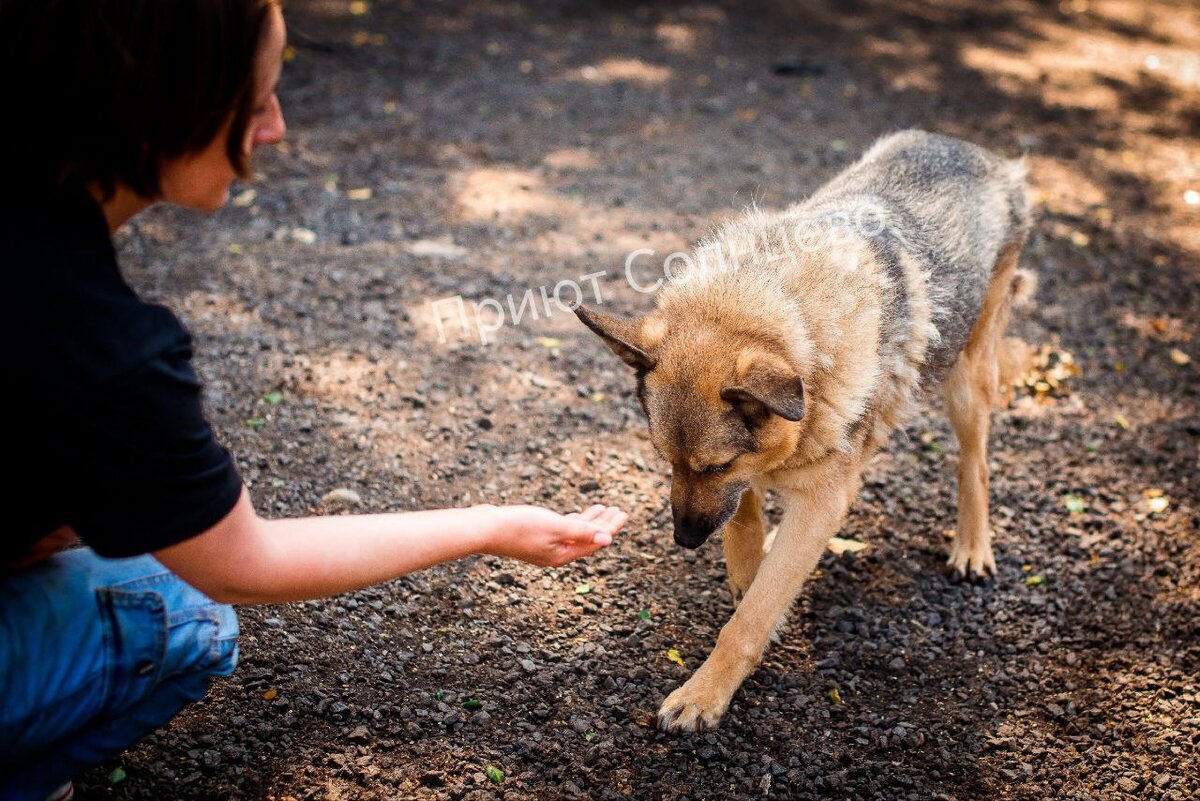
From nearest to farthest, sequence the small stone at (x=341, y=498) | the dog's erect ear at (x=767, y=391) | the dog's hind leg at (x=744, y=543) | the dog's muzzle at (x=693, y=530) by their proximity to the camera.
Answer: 1. the dog's erect ear at (x=767, y=391)
2. the dog's muzzle at (x=693, y=530)
3. the dog's hind leg at (x=744, y=543)
4. the small stone at (x=341, y=498)

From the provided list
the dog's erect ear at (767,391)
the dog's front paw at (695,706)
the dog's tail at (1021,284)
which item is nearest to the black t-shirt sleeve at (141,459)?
the dog's erect ear at (767,391)

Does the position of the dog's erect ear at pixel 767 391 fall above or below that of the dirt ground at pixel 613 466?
above

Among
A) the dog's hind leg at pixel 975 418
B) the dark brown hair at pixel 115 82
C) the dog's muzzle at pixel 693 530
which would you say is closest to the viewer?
the dark brown hair at pixel 115 82

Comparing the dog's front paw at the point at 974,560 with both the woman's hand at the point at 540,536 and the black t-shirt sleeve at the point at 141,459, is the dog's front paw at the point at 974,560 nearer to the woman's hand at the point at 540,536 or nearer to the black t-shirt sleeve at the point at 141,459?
the woman's hand at the point at 540,536

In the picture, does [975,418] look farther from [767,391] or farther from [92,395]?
[92,395]

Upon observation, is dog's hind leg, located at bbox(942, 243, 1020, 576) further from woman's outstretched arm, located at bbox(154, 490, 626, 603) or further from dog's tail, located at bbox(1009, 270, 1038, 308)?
woman's outstretched arm, located at bbox(154, 490, 626, 603)

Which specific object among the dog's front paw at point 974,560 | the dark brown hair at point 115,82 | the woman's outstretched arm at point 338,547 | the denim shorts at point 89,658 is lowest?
the dog's front paw at point 974,560

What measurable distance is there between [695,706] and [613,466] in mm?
1589

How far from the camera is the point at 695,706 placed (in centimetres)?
345

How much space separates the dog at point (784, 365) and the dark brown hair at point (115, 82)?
1.60 metres

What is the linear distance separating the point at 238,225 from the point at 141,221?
2.13ft

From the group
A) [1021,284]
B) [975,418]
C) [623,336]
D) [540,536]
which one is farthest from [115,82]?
[1021,284]

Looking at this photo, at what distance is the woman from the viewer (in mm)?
1855

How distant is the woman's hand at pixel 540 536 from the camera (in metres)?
2.57
